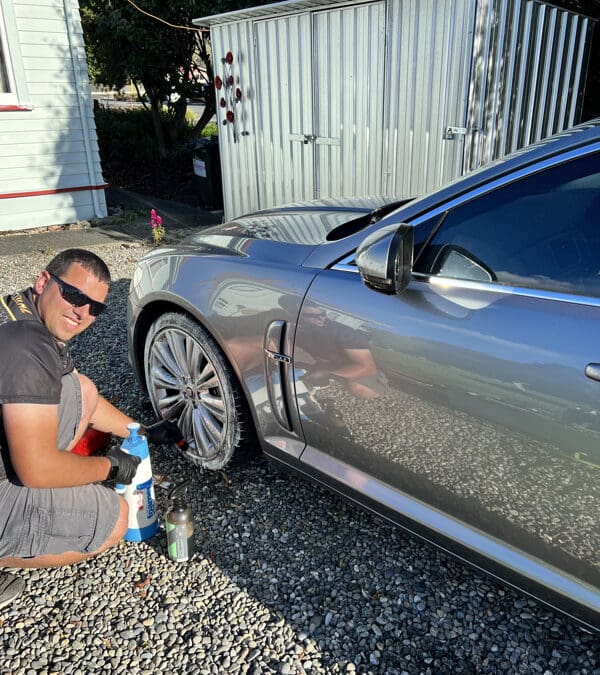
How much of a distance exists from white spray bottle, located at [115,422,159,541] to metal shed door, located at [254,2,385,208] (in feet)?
15.0

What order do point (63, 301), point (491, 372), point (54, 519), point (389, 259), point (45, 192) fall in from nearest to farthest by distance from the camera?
point (491, 372), point (389, 259), point (63, 301), point (54, 519), point (45, 192)

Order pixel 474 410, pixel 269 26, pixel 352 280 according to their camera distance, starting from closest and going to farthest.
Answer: pixel 474 410
pixel 352 280
pixel 269 26

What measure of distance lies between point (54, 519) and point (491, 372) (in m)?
1.67

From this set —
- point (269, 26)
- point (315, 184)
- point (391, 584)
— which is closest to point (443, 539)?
point (391, 584)

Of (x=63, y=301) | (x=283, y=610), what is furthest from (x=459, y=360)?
(x=63, y=301)

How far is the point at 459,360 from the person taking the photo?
71.6 inches

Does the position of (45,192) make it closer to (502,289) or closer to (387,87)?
(387,87)

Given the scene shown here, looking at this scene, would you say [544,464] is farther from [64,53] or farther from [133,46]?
[133,46]

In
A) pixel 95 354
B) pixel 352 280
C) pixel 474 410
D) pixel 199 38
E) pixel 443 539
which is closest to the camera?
pixel 474 410

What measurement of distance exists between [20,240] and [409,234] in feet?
23.5

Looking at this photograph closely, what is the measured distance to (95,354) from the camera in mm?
4539

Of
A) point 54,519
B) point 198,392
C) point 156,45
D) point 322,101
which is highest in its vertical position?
point 156,45

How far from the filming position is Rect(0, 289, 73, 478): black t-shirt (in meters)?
2.02

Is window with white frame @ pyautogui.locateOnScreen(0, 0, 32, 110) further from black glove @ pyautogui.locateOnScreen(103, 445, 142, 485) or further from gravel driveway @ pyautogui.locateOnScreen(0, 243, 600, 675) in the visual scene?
gravel driveway @ pyautogui.locateOnScreen(0, 243, 600, 675)
